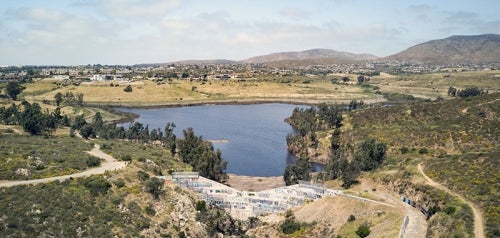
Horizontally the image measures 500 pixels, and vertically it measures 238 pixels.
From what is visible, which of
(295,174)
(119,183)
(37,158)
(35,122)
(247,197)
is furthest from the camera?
(35,122)

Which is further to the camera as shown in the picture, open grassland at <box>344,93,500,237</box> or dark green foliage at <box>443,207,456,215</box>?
open grassland at <box>344,93,500,237</box>

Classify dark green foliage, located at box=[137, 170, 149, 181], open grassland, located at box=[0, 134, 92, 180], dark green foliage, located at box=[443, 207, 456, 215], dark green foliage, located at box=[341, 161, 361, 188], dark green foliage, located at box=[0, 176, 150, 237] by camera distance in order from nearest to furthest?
dark green foliage, located at box=[0, 176, 150, 237], dark green foliage, located at box=[443, 207, 456, 215], open grassland, located at box=[0, 134, 92, 180], dark green foliage, located at box=[137, 170, 149, 181], dark green foliage, located at box=[341, 161, 361, 188]

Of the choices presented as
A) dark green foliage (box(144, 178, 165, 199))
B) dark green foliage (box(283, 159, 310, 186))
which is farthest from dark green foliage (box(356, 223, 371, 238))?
dark green foliage (box(283, 159, 310, 186))

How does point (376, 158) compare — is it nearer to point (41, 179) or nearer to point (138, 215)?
point (138, 215)

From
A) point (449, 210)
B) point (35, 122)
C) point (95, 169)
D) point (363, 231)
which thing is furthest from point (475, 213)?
point (35, 122)

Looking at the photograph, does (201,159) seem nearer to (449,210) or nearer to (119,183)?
(119,183)

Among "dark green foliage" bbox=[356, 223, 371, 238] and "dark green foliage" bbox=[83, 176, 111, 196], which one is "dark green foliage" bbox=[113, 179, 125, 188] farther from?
"dark green foliage" bbox=[356, 223, 371, 238]
